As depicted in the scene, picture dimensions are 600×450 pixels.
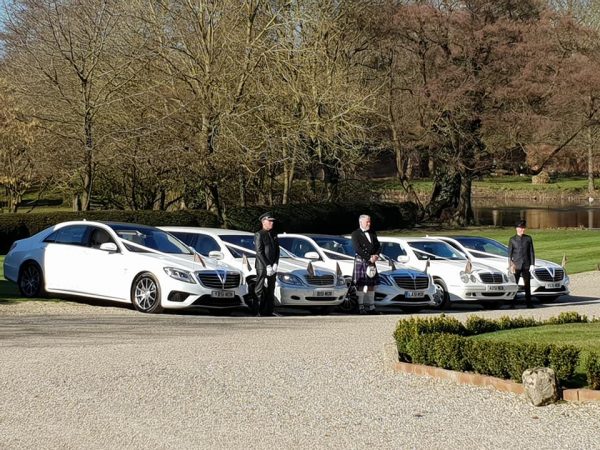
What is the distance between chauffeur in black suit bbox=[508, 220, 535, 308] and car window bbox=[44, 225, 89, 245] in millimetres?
9119

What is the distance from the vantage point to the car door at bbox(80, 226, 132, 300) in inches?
762

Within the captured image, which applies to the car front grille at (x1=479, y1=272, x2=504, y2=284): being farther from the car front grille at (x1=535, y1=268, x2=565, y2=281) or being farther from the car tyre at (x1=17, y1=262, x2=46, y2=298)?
the car tyre at (x1=17, y1=262, x2=46, y2=298)

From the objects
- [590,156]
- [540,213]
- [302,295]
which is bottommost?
[302,295]

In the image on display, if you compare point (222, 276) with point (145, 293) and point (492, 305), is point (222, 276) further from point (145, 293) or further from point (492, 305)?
point (492, 305)

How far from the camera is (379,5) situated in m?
52.0

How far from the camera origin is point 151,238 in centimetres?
2056

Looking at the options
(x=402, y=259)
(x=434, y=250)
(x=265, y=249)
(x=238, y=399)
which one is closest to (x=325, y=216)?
(x=434, y=250)

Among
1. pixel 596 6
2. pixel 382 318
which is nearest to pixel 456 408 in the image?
pixel 382 318

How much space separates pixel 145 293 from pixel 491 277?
8.25m

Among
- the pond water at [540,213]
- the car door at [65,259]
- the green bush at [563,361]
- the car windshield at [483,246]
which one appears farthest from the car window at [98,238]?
the pond water at [540,213]

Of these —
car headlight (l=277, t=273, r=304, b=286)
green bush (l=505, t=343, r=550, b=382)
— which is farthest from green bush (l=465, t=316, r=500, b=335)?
car headlight (l=277, t=273, r=304, b=286)

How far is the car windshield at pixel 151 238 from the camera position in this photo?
20.3 m

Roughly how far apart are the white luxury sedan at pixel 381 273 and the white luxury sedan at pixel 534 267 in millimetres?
2656

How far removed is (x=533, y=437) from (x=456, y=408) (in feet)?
4.36
